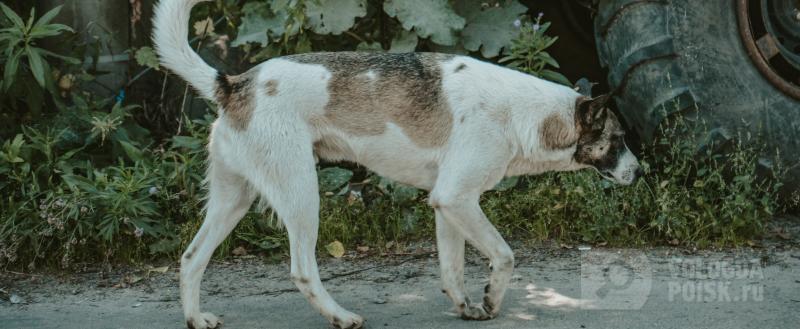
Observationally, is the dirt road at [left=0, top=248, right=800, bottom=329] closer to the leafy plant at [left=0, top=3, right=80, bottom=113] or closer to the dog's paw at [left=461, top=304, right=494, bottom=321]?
the dog's paw at [left=461, top=304, right=494, bottom=321]

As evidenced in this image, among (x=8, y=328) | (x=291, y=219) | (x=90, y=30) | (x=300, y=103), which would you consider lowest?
(x=8, y=328)

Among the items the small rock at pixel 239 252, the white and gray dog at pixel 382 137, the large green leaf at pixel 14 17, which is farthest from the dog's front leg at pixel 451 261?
the large green leaf at pixel 14 17

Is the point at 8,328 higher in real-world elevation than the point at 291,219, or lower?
lower

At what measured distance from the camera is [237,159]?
4414 mm

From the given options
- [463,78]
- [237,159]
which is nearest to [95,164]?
[237,159]

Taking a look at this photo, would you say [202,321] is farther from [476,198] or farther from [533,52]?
[533,52]

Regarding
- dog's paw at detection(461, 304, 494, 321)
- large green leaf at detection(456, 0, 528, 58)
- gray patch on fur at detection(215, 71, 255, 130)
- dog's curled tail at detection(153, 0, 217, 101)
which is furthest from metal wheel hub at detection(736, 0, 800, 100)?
dog's curled tail at detection(153, 0, 217, 101)

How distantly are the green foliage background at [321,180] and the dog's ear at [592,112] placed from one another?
1168mm

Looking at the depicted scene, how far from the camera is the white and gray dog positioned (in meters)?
4.36

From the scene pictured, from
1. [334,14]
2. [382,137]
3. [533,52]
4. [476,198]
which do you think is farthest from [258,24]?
[476,198]

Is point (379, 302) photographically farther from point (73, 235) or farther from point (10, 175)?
point (10, 175)

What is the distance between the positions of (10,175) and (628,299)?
3.29 metres

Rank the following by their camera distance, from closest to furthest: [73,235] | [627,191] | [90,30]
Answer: [73,235] → [627,191] → [90,30]

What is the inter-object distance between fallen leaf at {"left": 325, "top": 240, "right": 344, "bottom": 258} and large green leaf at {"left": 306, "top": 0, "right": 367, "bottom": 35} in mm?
1232
